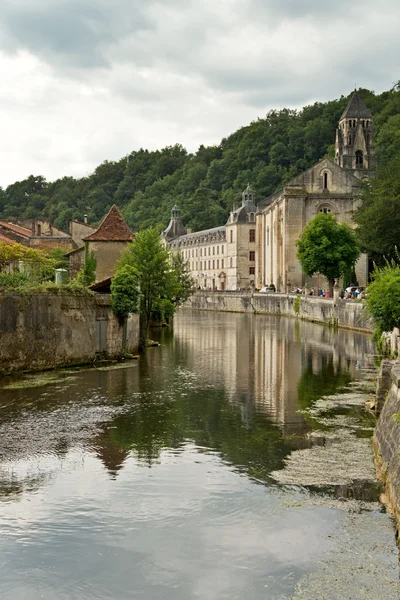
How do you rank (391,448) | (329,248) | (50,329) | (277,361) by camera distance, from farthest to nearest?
1. (329,248)
2. (277,361)
3. (50,329)
4. (391,448)

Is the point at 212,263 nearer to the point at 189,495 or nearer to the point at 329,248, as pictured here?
the point at 329,248

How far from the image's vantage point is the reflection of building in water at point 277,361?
78.3 ft

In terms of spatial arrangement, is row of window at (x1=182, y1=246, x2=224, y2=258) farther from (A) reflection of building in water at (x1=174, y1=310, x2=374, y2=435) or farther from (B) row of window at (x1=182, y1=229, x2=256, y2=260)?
(A) reflection of building in water at (x1=174, y1=310, x2=374, y2=435)

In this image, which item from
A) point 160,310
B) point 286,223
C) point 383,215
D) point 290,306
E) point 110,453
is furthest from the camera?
point 286,223

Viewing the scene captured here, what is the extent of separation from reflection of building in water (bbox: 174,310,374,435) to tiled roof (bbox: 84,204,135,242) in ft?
24.4

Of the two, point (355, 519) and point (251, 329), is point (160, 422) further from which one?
point (251, 329)

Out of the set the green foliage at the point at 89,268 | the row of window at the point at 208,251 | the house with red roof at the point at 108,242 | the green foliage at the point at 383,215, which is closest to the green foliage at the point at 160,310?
the house with red roof at the point at 108,242

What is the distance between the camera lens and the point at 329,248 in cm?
7650

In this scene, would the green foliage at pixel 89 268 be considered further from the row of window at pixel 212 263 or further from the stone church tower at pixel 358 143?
the row of window at pixel 212 263

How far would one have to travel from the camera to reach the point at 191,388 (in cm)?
2594

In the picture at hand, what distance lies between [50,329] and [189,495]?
16337 mm

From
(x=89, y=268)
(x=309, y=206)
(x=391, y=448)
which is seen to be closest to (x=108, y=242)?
(x=89, y=268)

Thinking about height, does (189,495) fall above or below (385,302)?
below

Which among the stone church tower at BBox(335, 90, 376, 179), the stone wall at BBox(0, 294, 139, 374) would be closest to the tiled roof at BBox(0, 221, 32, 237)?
the stone wall at BBox(0, 294, 139, 374)
